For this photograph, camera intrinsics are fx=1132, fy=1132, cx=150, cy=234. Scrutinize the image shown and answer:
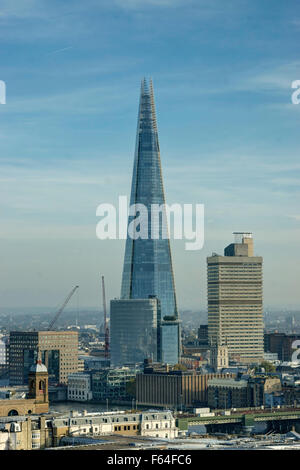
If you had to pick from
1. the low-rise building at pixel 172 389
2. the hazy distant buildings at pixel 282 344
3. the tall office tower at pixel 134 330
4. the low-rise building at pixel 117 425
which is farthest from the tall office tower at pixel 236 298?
the low-rise building at pixel 117 425

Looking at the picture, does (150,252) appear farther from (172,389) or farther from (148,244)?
(172,389)

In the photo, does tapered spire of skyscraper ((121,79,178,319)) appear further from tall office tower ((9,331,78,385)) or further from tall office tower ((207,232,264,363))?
tall office tower ((9,331,78,385))

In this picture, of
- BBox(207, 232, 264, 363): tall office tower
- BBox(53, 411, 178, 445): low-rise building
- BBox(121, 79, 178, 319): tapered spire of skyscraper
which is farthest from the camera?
BBox(207, 232, 264, 363): tall office tower

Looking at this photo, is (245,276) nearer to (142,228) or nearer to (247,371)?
(142,228)

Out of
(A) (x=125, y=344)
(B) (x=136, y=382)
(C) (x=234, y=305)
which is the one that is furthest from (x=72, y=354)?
(C) (x=234, y=305)

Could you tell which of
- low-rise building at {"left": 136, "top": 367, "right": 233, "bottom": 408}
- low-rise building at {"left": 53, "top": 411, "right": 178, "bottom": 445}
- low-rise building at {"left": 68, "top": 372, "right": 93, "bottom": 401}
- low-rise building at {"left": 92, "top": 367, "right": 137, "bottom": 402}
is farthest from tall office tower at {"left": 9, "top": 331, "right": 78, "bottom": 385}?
low-rise building at {"left": 53, "top": 411, "right": 178, "bottom": 445}

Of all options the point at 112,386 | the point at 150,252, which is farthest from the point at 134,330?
the point at 112,386

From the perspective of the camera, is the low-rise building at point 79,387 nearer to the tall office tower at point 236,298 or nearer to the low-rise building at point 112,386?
the low-rise building at point 112,386
